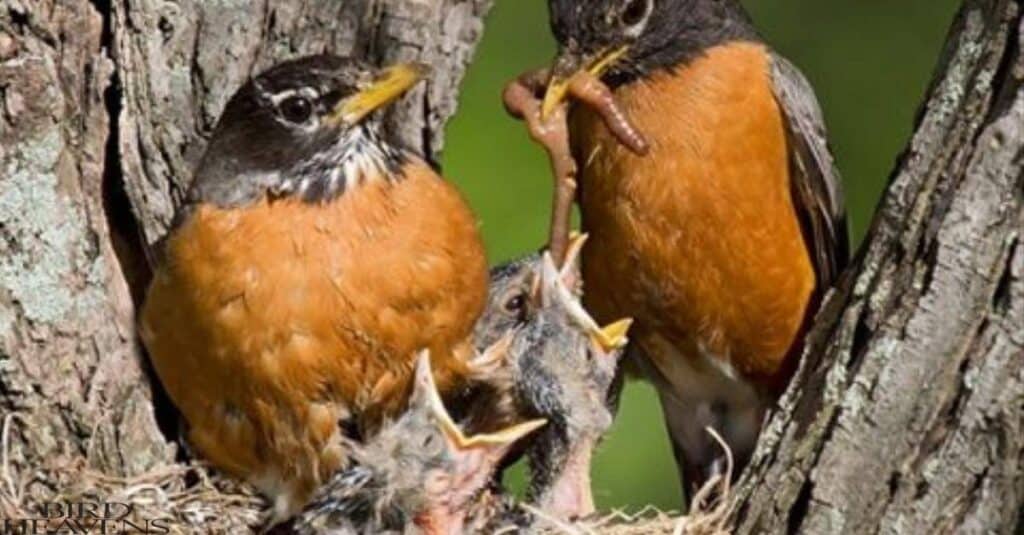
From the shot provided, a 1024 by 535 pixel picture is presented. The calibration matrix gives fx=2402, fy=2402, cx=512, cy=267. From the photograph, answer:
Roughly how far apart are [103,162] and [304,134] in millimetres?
431

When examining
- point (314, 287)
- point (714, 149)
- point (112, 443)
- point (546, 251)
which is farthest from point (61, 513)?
point (714, 149)

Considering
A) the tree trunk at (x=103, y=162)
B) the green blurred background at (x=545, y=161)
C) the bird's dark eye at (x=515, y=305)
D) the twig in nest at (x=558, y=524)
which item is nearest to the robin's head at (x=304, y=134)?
the tree trunk at (x=103, y=162)

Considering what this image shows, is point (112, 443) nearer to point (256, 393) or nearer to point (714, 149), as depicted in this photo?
point (256, 393)

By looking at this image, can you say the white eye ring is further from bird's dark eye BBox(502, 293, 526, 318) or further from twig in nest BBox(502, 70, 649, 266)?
bird's dark eye BBox(502, 293, 526, 318)

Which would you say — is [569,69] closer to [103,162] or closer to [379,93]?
[379,93]

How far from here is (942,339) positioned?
13.6 ft

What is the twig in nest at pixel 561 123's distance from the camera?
5590 millimetres

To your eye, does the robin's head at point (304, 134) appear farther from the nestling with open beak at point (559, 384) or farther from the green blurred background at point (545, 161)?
the green blurred background at point (545, 161)

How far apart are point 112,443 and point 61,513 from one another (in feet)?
0.84

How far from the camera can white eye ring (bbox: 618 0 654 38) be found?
221 inches

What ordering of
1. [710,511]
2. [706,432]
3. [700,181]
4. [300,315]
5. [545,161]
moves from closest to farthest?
[710,511], [300,315], [700,181], [706,432], [545,161]

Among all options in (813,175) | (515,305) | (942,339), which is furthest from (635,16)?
(942,339)

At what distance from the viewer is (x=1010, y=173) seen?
159 inches

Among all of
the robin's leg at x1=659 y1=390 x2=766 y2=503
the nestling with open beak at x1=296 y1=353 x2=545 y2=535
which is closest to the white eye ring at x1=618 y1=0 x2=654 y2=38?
the robin's leg at x1=659 y1=390 x2=766 y2=503
